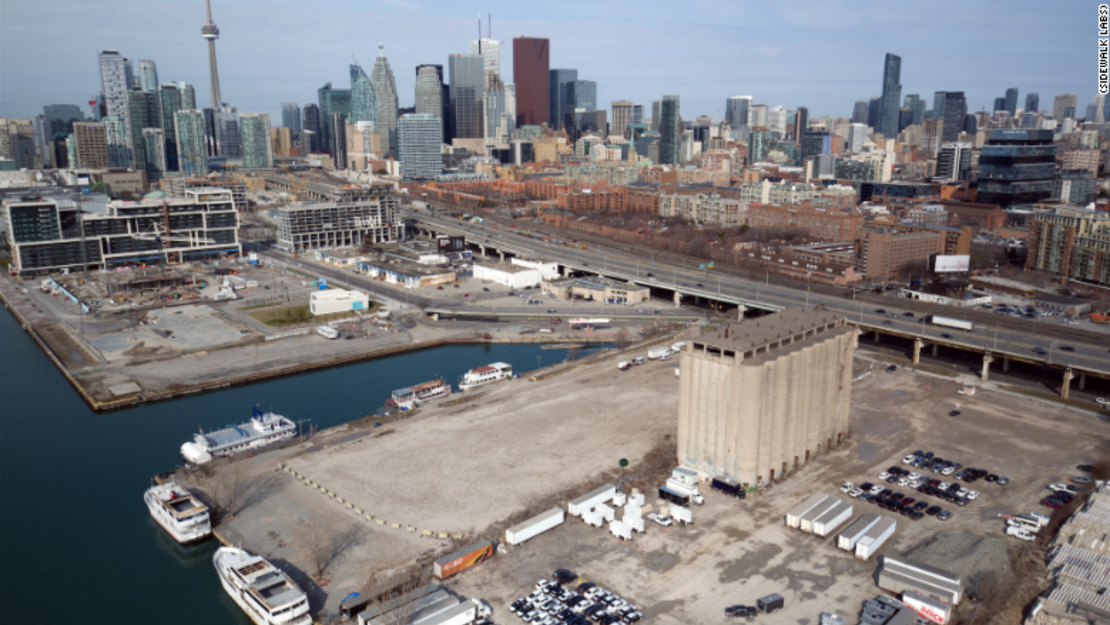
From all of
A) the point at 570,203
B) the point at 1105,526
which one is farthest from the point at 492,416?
the point at 570,203

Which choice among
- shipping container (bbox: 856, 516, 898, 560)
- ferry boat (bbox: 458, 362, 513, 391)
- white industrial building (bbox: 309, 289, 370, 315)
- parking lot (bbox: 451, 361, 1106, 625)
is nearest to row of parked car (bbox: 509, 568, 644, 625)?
parking lot (bbox: 451, 361, 1106, 625)

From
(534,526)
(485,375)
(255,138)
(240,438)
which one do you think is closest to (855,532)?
(534,526)

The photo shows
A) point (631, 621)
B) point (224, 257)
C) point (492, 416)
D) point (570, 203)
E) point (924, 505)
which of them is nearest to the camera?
point (631, 621)

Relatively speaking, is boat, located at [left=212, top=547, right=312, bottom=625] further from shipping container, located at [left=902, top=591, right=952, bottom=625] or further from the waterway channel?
shipping container, located at [left=902, top=591, right=952, bottom=625]

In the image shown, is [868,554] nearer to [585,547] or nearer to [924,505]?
[924,505]

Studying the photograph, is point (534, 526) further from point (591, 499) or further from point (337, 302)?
point (337, 302)

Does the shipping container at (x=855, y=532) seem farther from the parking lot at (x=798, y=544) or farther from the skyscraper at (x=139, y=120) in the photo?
the skyscraper at (x=139, y=120)
